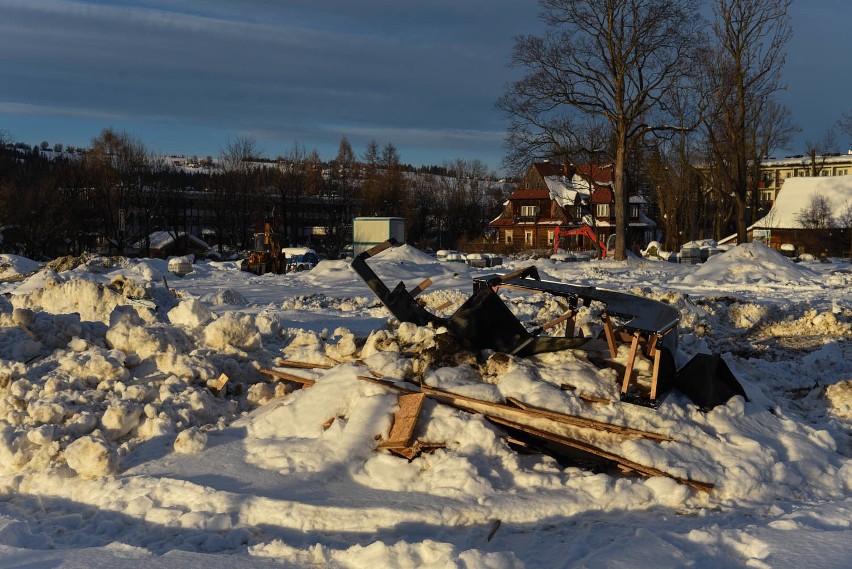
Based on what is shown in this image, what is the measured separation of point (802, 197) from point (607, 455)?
4959 cm

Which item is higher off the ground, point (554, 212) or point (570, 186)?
point (570, 186)

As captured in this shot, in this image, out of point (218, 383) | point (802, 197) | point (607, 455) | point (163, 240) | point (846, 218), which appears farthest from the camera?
point (163, 240)

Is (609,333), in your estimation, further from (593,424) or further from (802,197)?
(802,197)

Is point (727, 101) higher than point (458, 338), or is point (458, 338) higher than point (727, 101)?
point (727, 101)

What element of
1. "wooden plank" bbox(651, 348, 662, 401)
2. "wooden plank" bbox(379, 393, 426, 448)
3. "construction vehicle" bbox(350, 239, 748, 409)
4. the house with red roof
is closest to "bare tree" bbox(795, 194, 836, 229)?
the house with red roof

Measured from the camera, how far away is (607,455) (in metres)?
5.40

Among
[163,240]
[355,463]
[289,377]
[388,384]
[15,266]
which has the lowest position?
[355,463]

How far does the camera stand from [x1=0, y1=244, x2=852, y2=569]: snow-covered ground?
441 centimetres

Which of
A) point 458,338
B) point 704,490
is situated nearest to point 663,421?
point 704,490

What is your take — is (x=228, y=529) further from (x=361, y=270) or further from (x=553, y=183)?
(x=553, y=183)

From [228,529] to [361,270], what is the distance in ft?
11.8

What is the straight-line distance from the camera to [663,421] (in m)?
5.63

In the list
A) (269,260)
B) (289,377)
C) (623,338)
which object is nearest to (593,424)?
(623,338)

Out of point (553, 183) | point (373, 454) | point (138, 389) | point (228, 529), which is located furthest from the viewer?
point (553, 183)
